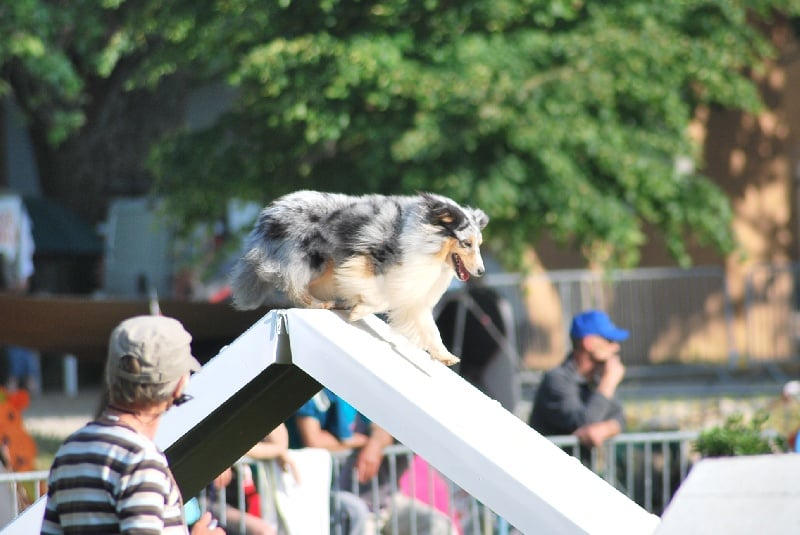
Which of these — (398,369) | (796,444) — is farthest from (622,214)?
(398,369)

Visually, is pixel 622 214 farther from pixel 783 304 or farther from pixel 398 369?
pixel 398 369

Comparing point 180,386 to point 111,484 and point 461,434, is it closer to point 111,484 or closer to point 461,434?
point 111,484

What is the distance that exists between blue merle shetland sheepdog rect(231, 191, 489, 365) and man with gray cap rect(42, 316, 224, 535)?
83cm

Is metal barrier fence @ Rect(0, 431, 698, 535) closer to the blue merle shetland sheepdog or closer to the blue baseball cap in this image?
the blue baseball cap

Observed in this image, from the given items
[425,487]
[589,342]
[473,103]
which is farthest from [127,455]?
[473,103]

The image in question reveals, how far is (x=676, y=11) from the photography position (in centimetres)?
1130

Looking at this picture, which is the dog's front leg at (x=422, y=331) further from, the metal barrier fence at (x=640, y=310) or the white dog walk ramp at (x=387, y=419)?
the metal barrier fence at (x=640, y=310)

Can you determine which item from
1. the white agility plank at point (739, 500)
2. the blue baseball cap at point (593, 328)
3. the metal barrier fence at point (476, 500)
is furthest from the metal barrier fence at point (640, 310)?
the white agility plank at point (739, 500)

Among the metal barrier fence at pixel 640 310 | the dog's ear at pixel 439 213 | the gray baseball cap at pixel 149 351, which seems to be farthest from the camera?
the metal barrier fence at pixel 640 310

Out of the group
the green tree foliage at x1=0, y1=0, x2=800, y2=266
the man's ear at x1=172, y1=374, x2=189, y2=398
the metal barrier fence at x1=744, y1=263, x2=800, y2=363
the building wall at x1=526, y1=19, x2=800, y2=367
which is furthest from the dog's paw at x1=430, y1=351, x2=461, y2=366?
the metal barrier fence at x1=744, y1=263, x2=800, y2=363

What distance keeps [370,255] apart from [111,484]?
1.18m

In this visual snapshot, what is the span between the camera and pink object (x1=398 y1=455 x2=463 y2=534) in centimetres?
587

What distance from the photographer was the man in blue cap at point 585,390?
20.3ft

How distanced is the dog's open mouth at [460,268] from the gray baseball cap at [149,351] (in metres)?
1.01
